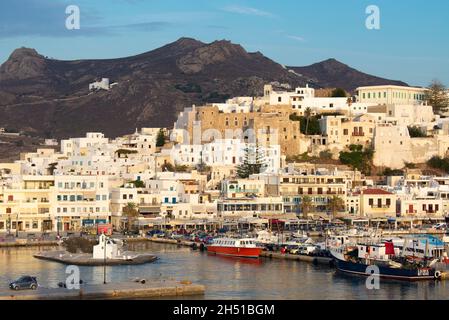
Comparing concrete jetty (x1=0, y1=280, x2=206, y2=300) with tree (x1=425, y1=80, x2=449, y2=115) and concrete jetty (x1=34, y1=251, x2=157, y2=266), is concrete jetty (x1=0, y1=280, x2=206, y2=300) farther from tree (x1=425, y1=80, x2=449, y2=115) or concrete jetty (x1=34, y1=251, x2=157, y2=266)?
tree (x1=425, y1=80, x2=449, y2=115)

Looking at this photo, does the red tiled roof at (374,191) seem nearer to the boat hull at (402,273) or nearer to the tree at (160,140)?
the tree at (160,140)

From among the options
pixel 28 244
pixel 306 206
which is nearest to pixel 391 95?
pixel 306 206

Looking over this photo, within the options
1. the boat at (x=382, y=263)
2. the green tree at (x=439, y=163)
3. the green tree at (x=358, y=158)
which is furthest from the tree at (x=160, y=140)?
the boat at (x=382, y=263)

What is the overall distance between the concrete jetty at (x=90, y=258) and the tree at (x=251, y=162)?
16941 mm

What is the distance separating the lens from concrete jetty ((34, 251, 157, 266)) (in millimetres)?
36275

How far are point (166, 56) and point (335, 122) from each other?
97455mm

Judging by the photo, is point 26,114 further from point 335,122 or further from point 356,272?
point 356,272

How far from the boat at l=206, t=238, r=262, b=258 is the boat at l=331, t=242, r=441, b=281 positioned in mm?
4402

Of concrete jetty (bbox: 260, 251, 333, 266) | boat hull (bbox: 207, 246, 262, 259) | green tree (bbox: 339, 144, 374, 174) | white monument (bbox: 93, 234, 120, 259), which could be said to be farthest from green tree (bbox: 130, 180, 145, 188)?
white monument (bbox: 93, 234, 120, 259)

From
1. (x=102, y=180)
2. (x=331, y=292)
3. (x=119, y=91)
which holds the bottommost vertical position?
(x=331, y=292)

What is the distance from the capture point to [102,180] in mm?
48844

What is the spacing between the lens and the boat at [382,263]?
3278 cm

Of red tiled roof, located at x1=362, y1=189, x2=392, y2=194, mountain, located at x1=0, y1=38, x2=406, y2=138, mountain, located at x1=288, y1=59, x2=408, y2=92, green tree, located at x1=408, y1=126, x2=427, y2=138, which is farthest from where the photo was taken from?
mountain, located at x1=288, y1=59, x2=408, y2=92
